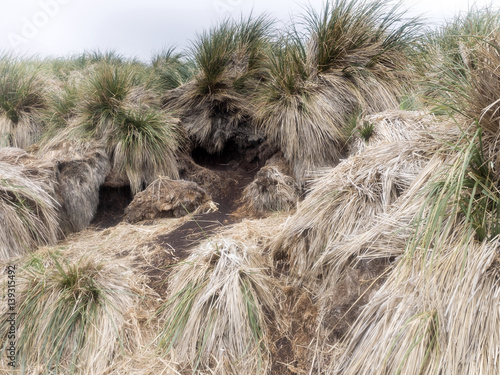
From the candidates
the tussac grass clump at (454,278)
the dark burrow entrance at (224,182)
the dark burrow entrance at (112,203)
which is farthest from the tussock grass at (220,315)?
the dark burrow entrance at (112,203)

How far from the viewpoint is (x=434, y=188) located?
1503 millimetres

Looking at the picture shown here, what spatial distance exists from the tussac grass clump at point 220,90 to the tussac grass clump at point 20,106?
2120 millimetres

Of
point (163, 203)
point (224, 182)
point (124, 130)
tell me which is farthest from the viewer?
point (224, 182)

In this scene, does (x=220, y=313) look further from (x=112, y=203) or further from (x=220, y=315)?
(x=112, y=203)

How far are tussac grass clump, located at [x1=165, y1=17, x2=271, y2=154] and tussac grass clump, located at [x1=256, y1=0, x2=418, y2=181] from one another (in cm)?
78

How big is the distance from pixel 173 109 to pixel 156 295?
131 inches

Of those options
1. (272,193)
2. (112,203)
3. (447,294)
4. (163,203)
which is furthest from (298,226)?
(112,203)

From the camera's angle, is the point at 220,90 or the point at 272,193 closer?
the point at 272,193

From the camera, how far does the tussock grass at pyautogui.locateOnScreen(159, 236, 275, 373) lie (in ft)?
6.34

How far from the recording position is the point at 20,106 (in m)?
5.23

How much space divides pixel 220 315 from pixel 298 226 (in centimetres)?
72

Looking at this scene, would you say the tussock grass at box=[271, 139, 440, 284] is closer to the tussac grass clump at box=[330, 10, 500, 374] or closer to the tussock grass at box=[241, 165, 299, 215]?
the tussac grass clump at box=[330, 10, 500, 374]

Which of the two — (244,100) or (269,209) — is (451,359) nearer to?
(269,209)

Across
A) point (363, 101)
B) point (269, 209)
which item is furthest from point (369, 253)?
point (363, 101)
